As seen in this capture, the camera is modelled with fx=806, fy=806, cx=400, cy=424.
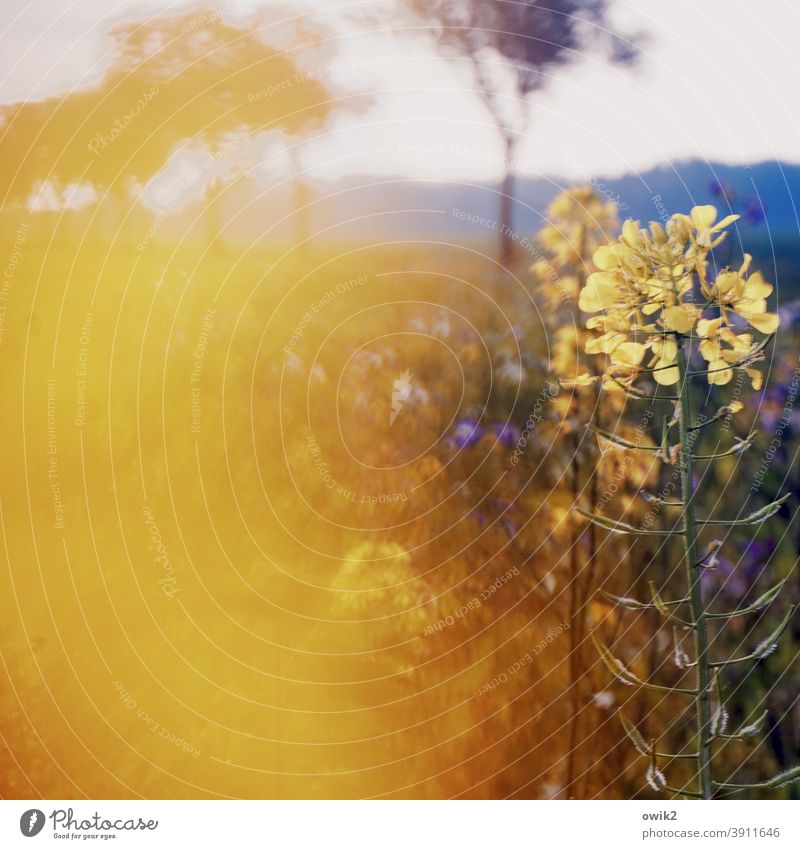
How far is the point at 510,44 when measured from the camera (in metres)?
0.98

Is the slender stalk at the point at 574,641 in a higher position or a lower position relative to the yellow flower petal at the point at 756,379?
lower

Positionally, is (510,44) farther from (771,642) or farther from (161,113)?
(771,642)

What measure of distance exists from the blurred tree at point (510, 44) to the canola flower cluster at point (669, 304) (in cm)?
13

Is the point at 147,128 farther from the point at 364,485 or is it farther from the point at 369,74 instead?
the point at 364,485

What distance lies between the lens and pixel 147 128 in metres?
0.96

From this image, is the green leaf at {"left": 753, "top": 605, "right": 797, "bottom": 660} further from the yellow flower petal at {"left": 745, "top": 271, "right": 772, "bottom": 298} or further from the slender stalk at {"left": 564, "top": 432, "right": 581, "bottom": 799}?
the yellow flower petal at {"left": 745, "top": 271, "right": 772, "bottom": 298}

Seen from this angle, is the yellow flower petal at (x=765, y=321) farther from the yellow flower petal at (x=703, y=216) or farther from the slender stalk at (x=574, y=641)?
the slender stalk at (x=574, y=641)

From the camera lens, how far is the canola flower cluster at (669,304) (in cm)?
91

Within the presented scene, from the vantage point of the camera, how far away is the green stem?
889 millimetres

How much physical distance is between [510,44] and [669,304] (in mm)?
374

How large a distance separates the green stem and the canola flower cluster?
31mm

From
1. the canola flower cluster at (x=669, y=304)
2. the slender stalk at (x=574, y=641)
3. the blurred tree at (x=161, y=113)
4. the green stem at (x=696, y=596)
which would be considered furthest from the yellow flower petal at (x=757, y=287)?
the blurred tree at (x=161, y=113)

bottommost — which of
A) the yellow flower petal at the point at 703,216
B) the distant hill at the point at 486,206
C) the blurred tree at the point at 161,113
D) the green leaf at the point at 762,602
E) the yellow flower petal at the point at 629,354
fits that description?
the green leaf at the point at 762,602

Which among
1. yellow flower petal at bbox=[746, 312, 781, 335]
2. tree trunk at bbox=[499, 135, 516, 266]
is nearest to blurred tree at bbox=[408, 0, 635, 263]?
tree trunk at bbox=[499, 135, 516, 266]
